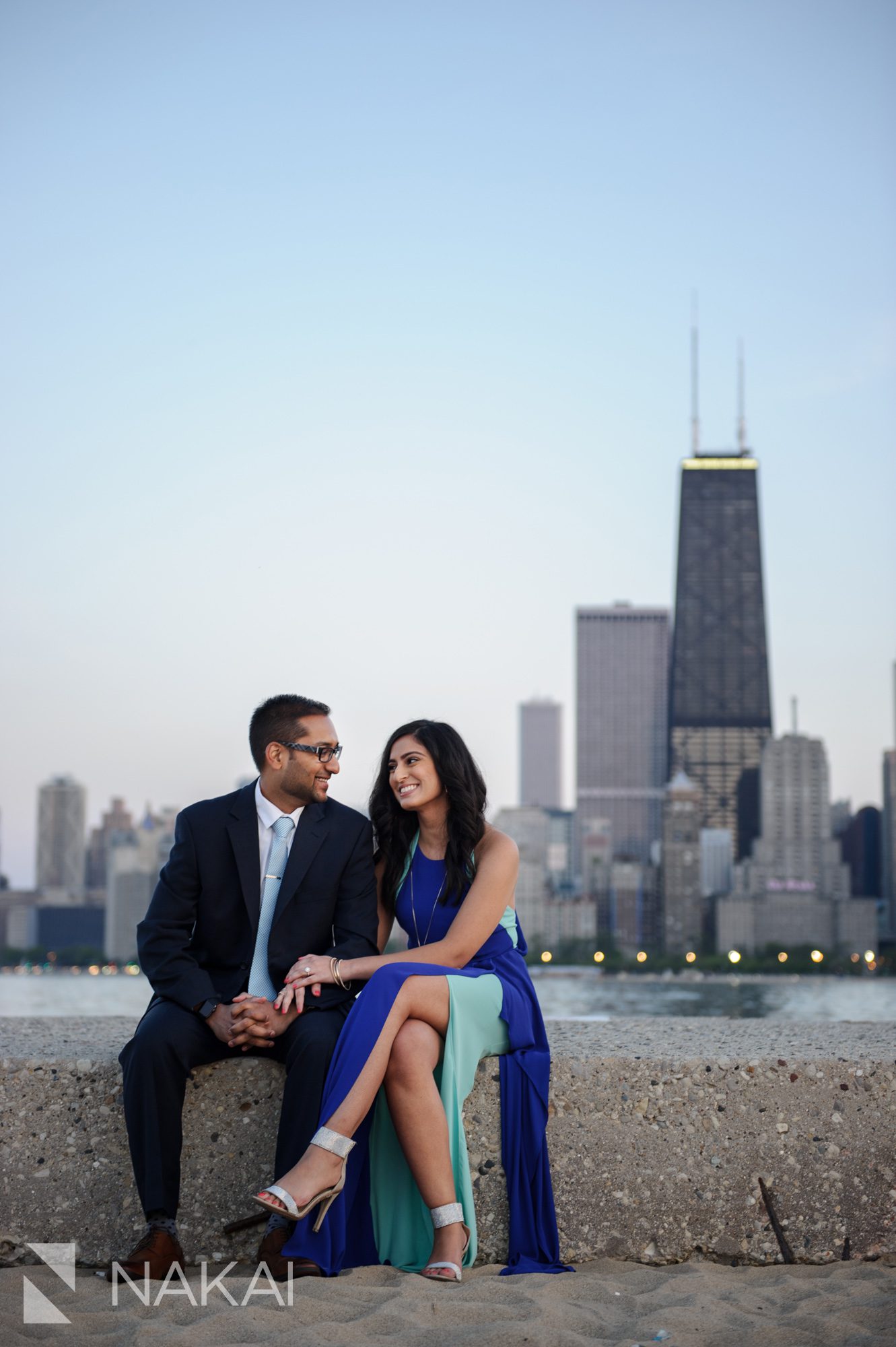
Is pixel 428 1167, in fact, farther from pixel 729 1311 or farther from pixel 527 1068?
pixel 729 1311

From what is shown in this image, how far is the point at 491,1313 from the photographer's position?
8.98 feet

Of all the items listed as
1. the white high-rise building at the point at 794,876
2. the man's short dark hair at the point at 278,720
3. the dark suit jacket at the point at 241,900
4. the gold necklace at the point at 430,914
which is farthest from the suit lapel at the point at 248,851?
the white high-rise building at the point at 794,876

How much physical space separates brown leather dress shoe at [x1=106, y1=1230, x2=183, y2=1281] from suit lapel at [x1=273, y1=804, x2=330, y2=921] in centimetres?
86

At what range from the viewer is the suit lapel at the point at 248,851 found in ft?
11.7

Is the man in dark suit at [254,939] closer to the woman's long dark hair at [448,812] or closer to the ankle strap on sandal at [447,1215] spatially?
the woman's long dark hair at [448,812]

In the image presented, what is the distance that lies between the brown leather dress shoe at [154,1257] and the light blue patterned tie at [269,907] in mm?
650

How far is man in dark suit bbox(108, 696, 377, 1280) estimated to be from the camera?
319 cm

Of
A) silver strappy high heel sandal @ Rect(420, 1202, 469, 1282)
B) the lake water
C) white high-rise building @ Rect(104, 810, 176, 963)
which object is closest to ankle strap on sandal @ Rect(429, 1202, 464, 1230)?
silver strappy high heel sandal @ Rect(420, 1202, 469, 1282)

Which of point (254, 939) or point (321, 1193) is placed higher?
point (254, 939)

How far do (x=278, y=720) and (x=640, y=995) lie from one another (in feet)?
203

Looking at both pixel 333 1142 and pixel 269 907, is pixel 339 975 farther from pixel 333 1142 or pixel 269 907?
pixel 333 1142

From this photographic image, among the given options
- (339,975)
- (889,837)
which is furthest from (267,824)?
(889,837)

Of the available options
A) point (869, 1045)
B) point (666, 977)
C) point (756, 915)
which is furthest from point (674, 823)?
point (869, 1045)

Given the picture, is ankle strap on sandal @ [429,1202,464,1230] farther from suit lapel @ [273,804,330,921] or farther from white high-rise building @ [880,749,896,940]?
white high-rise building @ [880,749,896,940]
